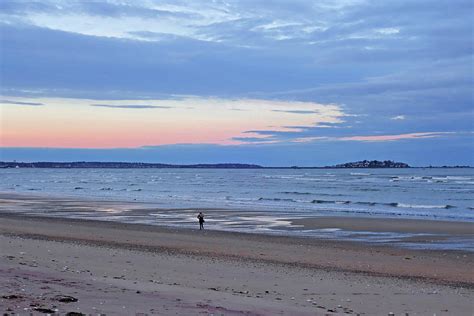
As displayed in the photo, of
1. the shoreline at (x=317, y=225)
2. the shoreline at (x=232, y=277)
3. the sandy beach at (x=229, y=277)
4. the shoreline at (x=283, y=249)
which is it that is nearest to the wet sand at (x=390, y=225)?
the shoreline at (x=317, y=225)

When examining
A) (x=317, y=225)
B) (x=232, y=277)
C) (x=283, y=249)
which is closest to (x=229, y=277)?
(x=232, y=277)

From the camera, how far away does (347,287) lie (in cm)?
1229

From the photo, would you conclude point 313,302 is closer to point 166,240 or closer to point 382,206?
point 166,240

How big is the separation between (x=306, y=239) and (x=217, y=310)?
50.9 ft

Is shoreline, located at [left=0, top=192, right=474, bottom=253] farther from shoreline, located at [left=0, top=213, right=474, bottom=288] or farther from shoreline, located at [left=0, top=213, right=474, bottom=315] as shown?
shoreline, located at [left=0, top=213, right=474, bottom=315]

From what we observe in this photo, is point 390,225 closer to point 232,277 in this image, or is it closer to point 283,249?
point 283,249

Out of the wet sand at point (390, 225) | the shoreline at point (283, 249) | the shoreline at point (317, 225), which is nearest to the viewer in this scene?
the shoreline at point (283, 249)

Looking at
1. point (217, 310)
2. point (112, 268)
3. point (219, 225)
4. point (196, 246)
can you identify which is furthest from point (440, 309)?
point (219, 225)

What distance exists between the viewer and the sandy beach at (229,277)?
9125mm

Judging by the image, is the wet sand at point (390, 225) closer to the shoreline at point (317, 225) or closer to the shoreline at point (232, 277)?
the shoreline at point (317, 225)

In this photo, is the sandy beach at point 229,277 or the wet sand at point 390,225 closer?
the sandy beach at point 229,277

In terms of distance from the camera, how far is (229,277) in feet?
43.4

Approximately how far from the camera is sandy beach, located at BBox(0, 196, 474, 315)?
9.12 m

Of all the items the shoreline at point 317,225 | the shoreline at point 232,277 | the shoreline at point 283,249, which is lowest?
the shoreline at point 317,225
